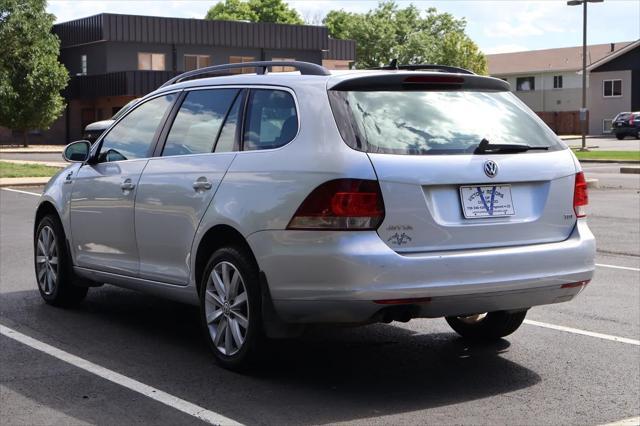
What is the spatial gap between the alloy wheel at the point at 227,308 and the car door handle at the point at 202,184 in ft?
1.66

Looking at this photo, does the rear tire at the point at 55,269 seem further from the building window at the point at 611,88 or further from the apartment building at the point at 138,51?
the building window at the point at 611,88

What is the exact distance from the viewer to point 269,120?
20.3 feet

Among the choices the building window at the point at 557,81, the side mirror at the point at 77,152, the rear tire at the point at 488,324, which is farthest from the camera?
the building window at the point at 557,81

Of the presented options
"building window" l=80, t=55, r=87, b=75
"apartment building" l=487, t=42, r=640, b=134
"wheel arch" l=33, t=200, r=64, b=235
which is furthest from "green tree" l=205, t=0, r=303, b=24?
"wheel arch" l=33, t=200, r=64, b=235

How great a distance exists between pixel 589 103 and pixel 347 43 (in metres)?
19.3

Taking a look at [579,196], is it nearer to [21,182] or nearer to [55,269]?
[55,269]

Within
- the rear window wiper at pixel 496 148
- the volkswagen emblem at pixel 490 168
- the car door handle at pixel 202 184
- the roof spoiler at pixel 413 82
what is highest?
the roof spoiler at pixel 413 82

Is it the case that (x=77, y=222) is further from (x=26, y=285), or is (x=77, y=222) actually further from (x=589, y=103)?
(x=589, y=103)

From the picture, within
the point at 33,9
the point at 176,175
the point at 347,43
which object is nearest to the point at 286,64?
the point at 176,175

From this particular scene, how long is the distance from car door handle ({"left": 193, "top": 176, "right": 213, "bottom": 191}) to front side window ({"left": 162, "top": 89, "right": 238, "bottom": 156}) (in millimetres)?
240

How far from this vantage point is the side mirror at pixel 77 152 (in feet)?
26.5

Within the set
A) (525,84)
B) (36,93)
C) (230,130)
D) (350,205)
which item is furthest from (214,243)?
(525,84)

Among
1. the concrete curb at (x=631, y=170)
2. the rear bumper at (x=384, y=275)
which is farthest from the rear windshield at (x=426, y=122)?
the concrete curb at (x=631, y=170)

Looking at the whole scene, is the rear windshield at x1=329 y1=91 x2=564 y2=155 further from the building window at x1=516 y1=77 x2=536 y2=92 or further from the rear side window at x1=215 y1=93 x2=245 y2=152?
the building window at x1=516 y1=77 x2=536 y2=92
